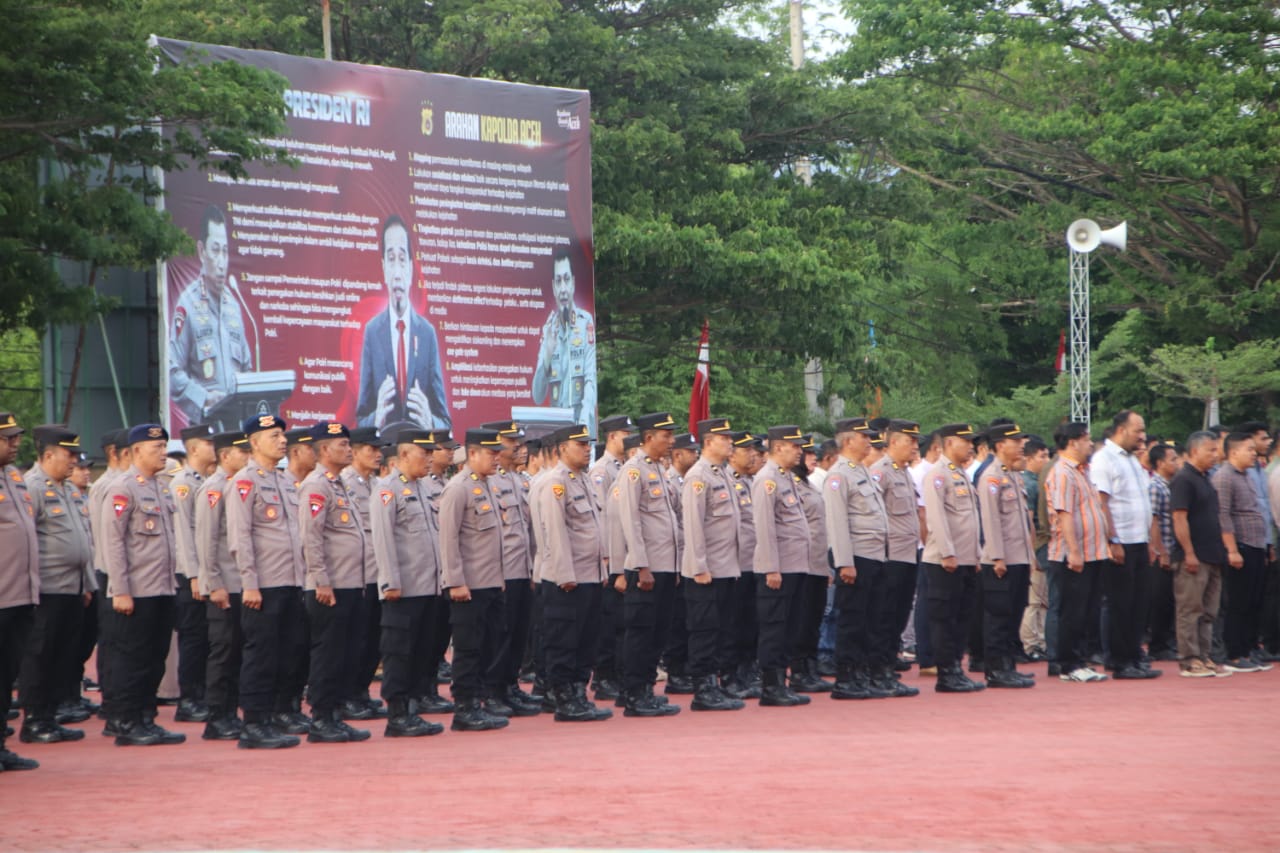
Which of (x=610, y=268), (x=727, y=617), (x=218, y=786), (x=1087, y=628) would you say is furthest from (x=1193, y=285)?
(x=218, y=786)

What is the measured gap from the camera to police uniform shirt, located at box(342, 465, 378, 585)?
11.0m

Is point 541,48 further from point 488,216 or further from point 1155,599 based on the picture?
point 1155,599

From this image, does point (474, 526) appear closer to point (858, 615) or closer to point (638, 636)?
point (638, 636)

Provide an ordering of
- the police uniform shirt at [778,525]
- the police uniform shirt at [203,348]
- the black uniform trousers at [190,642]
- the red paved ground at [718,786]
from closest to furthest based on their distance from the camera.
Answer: the red paved ground at [718,786] → the black uniform trousers at [190,642] → the police uniform shirt at [778,525] → the police uniform shirt at [203,348]

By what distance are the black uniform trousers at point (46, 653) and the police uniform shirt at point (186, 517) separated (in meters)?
0.70

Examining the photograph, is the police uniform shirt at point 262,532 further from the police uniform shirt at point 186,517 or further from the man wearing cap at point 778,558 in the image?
the man wearing cap at point 778,558

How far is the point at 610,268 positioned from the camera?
2494cm

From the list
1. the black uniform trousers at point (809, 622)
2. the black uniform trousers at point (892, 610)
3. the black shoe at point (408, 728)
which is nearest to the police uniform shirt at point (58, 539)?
the black shoe at point (408, 728)

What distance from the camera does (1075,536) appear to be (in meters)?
13.0

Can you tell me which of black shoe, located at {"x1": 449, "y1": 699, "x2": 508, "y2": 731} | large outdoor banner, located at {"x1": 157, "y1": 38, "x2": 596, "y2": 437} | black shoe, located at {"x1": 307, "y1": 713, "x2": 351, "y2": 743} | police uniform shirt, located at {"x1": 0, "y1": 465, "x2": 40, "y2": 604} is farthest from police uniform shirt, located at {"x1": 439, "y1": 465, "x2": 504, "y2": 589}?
large outdoor banner, located at {"x1": 157, "y1": 38, "x2": 596, "y2": 437}

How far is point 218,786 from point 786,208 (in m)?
19.1

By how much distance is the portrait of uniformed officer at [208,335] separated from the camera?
1698 centimetres

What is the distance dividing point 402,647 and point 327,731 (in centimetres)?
67

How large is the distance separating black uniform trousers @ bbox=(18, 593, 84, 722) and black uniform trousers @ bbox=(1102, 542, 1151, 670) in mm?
7344
